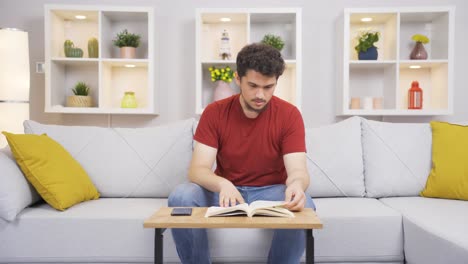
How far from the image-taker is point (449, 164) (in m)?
2.20

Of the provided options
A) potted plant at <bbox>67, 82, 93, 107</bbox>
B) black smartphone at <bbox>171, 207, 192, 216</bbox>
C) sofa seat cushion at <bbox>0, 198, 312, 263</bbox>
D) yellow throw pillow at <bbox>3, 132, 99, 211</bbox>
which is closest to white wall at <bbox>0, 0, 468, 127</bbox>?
potted plant at <bbox>67, 82, 93, 107</bbox>

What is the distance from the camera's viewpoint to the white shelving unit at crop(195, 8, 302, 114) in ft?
9.53

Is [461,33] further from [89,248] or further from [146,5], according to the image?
[89,248]

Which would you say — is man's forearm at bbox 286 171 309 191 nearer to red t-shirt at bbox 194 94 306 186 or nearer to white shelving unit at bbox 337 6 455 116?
red t-shirt at bbox 194 94 306 186

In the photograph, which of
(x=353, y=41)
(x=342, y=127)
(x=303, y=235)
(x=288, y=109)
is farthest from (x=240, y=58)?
(x=353, y=41)

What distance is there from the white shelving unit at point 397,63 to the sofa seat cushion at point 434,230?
39.5 inches

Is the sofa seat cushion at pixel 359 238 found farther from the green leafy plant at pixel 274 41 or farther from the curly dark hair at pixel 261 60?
the green leafy plant at pixel 274 41

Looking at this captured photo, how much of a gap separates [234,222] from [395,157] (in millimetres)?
1433

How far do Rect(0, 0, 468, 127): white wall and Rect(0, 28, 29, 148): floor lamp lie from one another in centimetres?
54

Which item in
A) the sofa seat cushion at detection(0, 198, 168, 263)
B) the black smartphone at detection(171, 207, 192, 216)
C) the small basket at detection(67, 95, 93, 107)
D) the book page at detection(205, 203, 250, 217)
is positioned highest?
the small basket at detection(67, 95, 93, 107)

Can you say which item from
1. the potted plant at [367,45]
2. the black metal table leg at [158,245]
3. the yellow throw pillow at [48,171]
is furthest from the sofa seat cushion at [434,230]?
the yellow throw pillow at [48,171]

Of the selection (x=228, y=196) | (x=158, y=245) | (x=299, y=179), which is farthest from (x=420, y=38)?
(x=158, y=245)

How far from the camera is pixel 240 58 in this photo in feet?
5.79

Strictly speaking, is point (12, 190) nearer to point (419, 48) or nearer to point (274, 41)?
point (274, 41)
